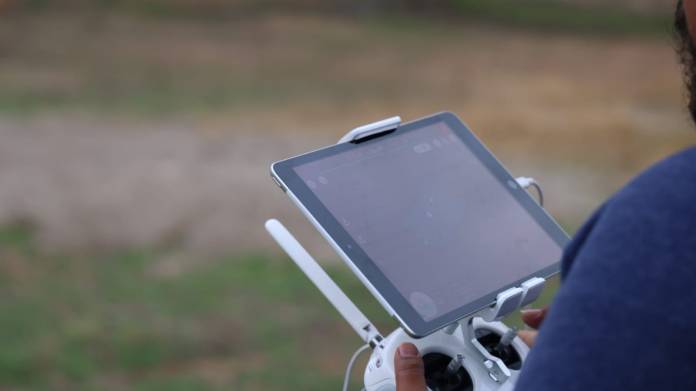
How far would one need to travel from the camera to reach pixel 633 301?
2.55ft

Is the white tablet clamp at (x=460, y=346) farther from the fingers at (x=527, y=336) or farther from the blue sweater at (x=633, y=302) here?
the blue sweater at (x=633, y=302)

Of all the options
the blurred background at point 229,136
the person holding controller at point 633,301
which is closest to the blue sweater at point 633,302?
the person holding controller at point 633,301

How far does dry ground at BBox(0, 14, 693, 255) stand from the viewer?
4957 mm

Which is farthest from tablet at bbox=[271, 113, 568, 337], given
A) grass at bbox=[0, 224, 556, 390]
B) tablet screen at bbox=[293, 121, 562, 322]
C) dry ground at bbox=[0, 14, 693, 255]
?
dry ground at bbox=[0, 14, 693, 255]

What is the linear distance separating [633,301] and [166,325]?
3.10 m

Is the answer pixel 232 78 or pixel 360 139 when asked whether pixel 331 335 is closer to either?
pixel 360 139

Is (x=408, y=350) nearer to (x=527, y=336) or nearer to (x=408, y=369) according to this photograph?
(x=408, y=369)

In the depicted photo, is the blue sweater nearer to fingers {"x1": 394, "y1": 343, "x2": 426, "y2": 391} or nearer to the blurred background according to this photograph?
fingers {"x1": 394, "y1": 343, "x2": 426, "y2": 391}

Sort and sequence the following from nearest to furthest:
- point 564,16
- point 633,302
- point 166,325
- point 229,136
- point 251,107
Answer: point 633,302, point 166,325, point 229,136, point 251,107, point 564,16

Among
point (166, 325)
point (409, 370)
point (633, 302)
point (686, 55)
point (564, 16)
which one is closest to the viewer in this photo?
point (633, 302)

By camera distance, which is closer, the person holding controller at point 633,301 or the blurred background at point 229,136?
the person holding controller at point 633,301

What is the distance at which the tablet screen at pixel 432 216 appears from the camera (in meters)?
1.25

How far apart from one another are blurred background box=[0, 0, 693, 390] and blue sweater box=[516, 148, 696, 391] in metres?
0.54

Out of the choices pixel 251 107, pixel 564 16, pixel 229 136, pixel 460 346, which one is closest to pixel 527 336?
pixel 460 346
